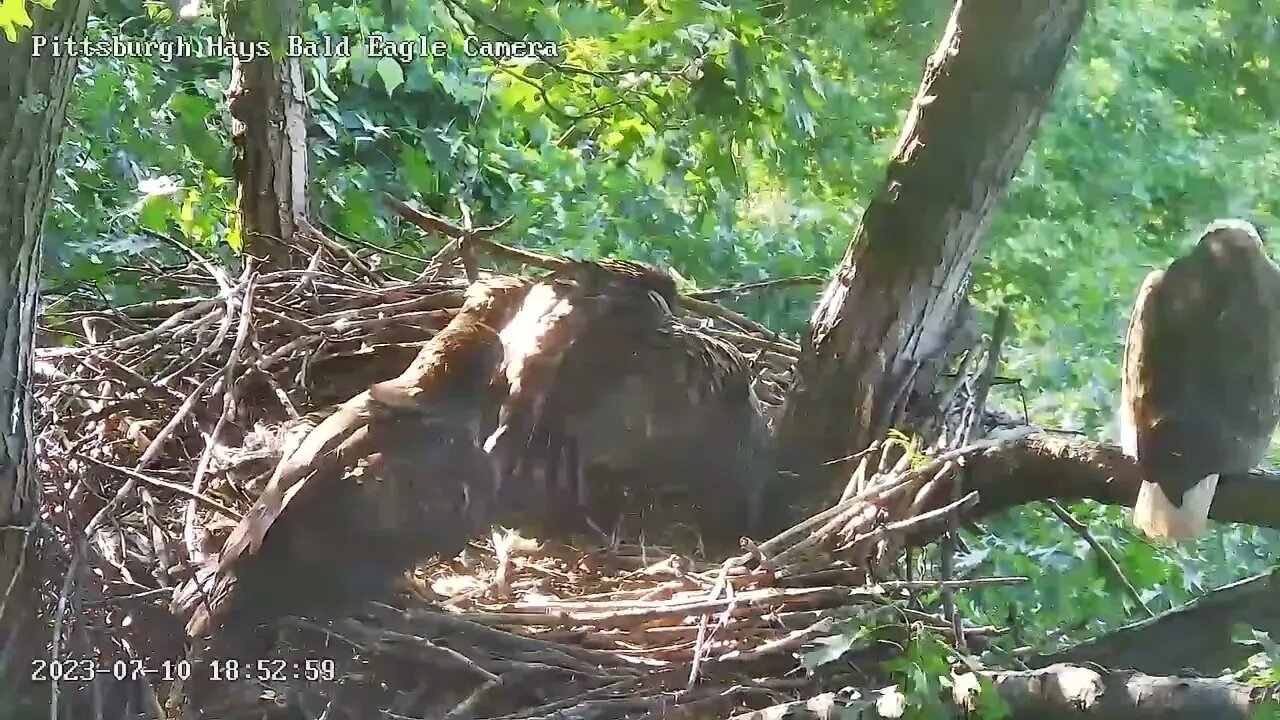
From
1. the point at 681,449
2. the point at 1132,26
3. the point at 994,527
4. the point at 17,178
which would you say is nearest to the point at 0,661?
the point at 17,178

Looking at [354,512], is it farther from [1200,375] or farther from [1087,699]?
[1200,375]

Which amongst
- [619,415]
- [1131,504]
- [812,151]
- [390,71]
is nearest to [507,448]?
[619,415]

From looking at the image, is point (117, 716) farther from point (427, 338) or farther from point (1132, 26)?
point (1132, 26)

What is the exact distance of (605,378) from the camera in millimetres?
927

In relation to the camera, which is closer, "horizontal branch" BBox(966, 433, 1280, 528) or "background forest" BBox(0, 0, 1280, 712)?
"horizontal branch" BBox(966, 433, 1280, 528)

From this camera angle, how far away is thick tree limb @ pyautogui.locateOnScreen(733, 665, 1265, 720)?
→ 61 cm

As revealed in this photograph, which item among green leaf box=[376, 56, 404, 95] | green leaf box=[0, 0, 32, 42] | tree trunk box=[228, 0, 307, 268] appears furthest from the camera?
tree trunk box=[228, 0, 307, 268]

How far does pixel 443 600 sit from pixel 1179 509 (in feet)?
1.98

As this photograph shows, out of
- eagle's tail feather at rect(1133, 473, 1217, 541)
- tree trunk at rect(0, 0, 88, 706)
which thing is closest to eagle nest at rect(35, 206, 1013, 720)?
tree trunk at rect(0, 0, 88, 706)

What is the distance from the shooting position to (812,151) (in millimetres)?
1385

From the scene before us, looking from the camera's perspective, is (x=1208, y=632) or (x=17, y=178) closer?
(x=17, y=178)

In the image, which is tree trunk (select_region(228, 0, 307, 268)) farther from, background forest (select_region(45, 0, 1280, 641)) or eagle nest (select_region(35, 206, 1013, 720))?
eagle nest (select_region(35, 206, 1013, 720))

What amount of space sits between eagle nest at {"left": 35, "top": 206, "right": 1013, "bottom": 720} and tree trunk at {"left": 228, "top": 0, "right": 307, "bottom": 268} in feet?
1.32

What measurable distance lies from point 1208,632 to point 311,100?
1.35 m
